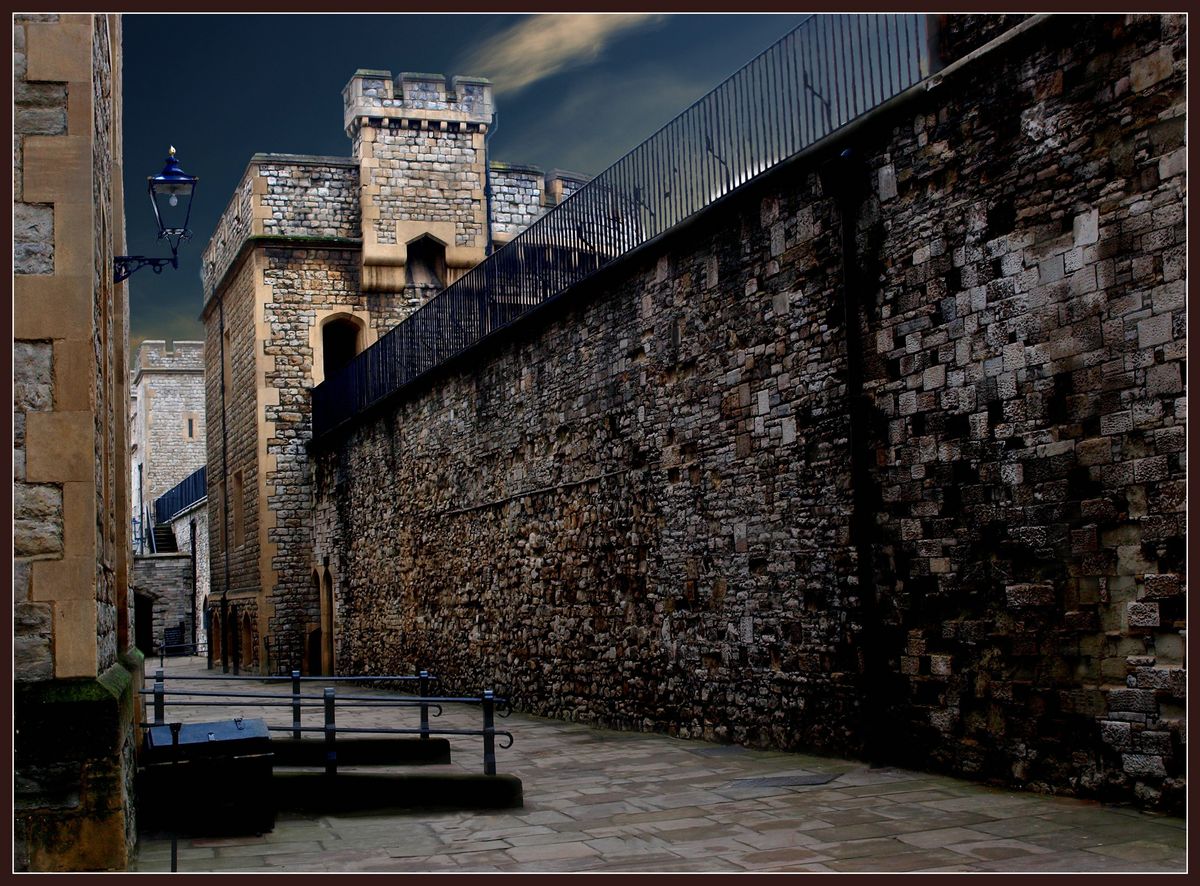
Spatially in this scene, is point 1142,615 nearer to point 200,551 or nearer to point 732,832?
point 732,832

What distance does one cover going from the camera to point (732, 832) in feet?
21.8

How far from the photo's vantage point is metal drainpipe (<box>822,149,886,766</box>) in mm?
8633

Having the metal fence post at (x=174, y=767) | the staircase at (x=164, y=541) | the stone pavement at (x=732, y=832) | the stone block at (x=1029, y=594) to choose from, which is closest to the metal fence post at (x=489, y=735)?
the stone pavement at (x=732, y=832)

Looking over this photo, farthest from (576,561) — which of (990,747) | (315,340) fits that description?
(315,340)

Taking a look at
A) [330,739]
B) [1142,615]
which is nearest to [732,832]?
[1142,615]

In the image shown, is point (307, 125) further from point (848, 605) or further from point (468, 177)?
point (848, 605)

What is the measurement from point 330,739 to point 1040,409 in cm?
A: 458

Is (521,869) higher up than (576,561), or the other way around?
(576,561)

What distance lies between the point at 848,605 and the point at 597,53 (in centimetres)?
3429

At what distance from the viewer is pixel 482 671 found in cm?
1546

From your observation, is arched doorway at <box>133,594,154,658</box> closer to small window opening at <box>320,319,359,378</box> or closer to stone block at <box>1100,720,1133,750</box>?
small window opening at <box>320,319,359,378</box>

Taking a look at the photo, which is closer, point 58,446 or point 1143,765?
point 58,446

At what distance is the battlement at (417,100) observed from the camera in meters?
24.8

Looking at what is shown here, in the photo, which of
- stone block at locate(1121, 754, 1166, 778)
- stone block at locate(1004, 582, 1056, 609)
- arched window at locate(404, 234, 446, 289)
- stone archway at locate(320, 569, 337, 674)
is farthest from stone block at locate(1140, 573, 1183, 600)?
arched window at locate(404, 234, 446, 289)
